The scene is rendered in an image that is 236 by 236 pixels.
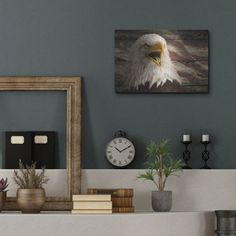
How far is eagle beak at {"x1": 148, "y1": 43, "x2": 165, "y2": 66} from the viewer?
5949mm

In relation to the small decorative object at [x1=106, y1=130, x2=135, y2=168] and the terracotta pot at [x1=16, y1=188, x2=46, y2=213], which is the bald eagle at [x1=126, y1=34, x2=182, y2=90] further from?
the terracotta pot at [x1=16, y1=188, x2=46, y2=213]

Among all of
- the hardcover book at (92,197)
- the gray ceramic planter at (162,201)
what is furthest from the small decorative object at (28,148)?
the gray ceramic planter at (162,201)

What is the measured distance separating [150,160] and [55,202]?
31.4 inches

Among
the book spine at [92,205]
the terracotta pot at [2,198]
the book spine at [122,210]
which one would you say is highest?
the terracotta pot at [2,198]

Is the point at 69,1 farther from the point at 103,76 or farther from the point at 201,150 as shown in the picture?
the point at 201,150

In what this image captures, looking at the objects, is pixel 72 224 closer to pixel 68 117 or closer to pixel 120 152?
pixel 120 152

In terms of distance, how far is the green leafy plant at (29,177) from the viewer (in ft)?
18.7

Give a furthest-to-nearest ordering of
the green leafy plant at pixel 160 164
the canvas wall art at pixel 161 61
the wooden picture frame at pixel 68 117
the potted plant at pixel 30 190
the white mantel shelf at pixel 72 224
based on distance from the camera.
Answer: the canvas wall art at pixel 161 61, the wooden picture frame at pixel 68 117, the green leafy plant at pixel 160 164, the potted plant at pixel 30 190, the white mantel shelf at pixel 72 224

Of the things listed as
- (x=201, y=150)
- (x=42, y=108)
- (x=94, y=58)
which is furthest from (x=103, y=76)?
(x=201, y=150)

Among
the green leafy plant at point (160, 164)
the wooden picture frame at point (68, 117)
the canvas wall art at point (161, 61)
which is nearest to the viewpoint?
the green leafy plant at point (160, 164)

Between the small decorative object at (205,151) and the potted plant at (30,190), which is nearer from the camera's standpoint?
the potted plant at (30,190)

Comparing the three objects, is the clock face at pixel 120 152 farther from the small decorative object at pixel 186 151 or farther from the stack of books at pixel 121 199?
the small decorative object at pixel 186 151

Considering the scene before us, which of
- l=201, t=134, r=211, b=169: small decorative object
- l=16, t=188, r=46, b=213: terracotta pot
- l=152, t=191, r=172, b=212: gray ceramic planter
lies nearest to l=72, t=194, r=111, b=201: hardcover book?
l=16, t=188, r=46, b=213: terracotta pot

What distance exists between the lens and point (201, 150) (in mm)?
5938
